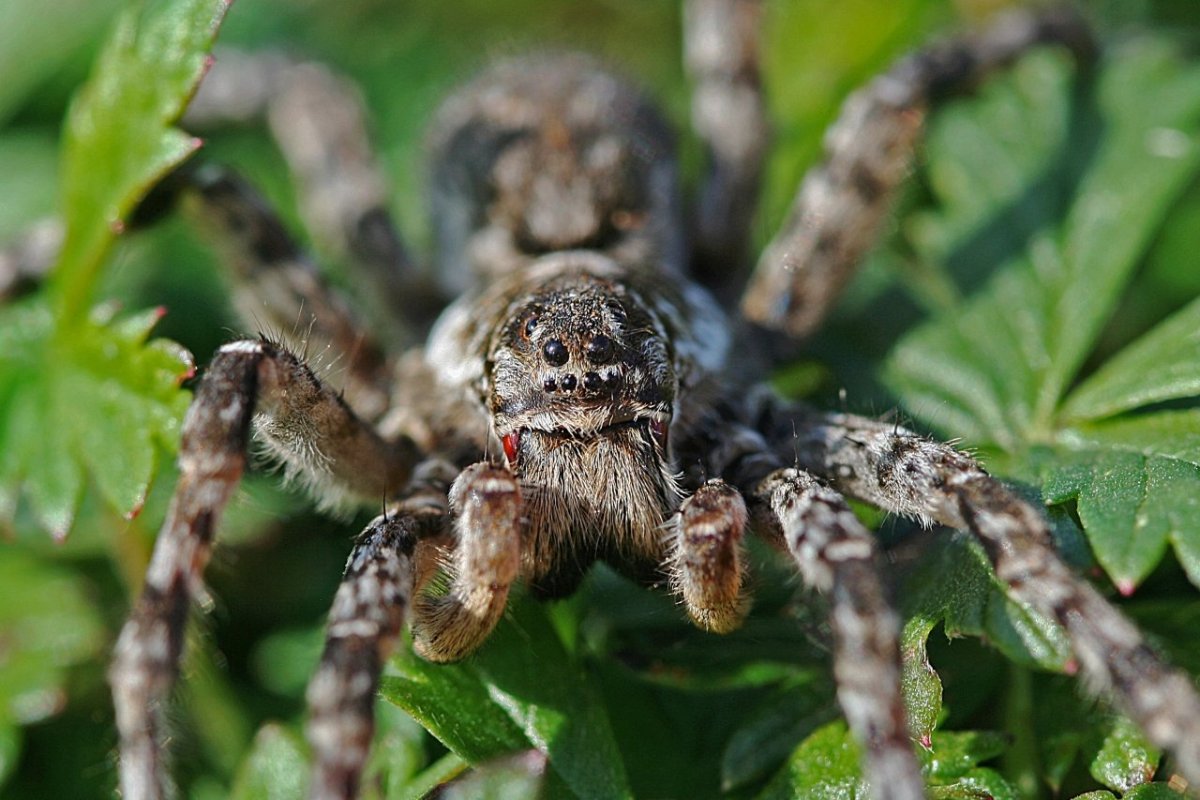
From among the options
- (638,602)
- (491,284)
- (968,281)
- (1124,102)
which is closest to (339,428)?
(638,602)

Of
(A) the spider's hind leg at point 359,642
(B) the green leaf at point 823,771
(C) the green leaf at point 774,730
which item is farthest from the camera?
(C) the green leaf at point 774,730

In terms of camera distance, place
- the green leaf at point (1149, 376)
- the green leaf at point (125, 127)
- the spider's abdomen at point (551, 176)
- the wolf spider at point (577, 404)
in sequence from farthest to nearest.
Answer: the spider's abdomen at point (551, 176)
the green leaf at point (125, 127)
the green leaf at point (1149, 376)
the wolf spider at point (577, 404)

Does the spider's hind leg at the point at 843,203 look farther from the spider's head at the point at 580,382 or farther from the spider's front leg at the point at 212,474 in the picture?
the spider's front leg at the point at 212,474

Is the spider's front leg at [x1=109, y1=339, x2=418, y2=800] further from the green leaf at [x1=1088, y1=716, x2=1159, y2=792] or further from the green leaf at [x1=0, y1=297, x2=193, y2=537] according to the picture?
the green leaf at [x1=1088, y1=716, x2=1159, y2=792]

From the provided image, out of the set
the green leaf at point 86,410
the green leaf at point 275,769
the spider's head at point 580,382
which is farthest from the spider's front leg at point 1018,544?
the green leaf at point 86,410

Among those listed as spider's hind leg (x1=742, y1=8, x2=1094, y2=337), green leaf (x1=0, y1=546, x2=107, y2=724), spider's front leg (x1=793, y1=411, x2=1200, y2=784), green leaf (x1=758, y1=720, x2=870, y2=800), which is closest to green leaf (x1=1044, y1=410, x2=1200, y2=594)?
spider's front leg (x1=793, y1=411, x2=1200, y2=784)

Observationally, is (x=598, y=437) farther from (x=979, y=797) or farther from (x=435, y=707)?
(x=979, y=797)
